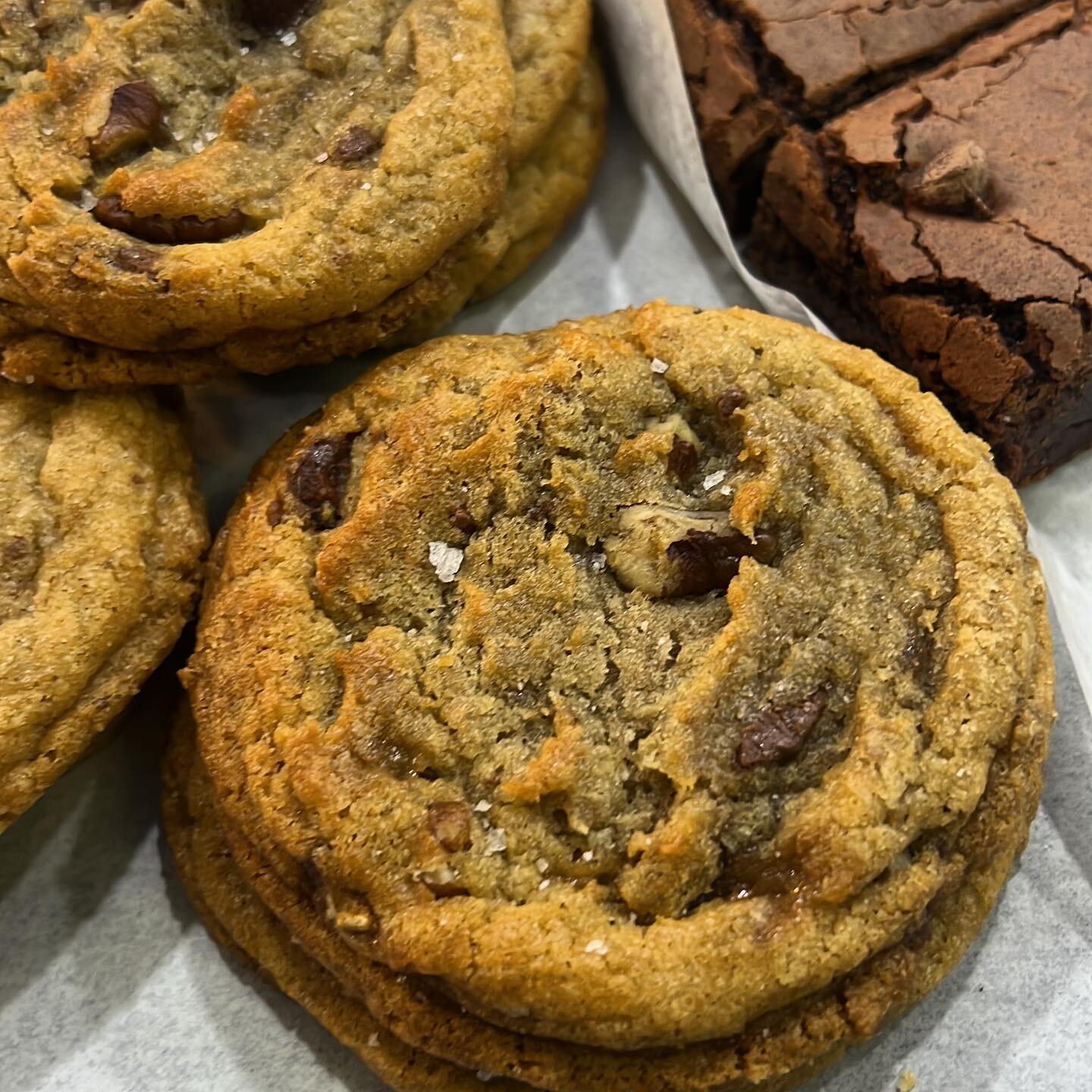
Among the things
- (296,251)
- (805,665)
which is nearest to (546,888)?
(805,665)

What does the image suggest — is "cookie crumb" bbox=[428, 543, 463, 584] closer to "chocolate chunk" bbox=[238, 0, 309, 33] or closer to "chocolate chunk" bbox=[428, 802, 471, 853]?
"chocolate chunk" bbox=[428, 802, 471, 853]

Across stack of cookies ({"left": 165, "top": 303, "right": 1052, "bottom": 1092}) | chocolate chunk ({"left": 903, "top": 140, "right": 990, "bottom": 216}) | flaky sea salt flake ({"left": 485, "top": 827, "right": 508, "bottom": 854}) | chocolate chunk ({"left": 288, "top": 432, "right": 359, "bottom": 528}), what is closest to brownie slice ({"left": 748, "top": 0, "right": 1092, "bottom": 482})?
chocolate chunk ({"left": 903, "top": 140, "right": 990, "bottom": 216})

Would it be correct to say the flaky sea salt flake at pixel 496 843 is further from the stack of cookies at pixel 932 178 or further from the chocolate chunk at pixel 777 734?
the stack of cookies at pixel 932 178

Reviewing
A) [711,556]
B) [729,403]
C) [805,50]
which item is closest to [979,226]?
[805,50]

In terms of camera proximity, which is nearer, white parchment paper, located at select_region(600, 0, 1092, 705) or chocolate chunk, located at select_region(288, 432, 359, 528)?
chocolate chunk, located at select_region(288, 432, 359, 528)

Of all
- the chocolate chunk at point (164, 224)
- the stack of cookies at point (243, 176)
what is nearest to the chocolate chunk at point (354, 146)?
the stack of cookies at point (243, 176)

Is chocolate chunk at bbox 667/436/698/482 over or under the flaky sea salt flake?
over
